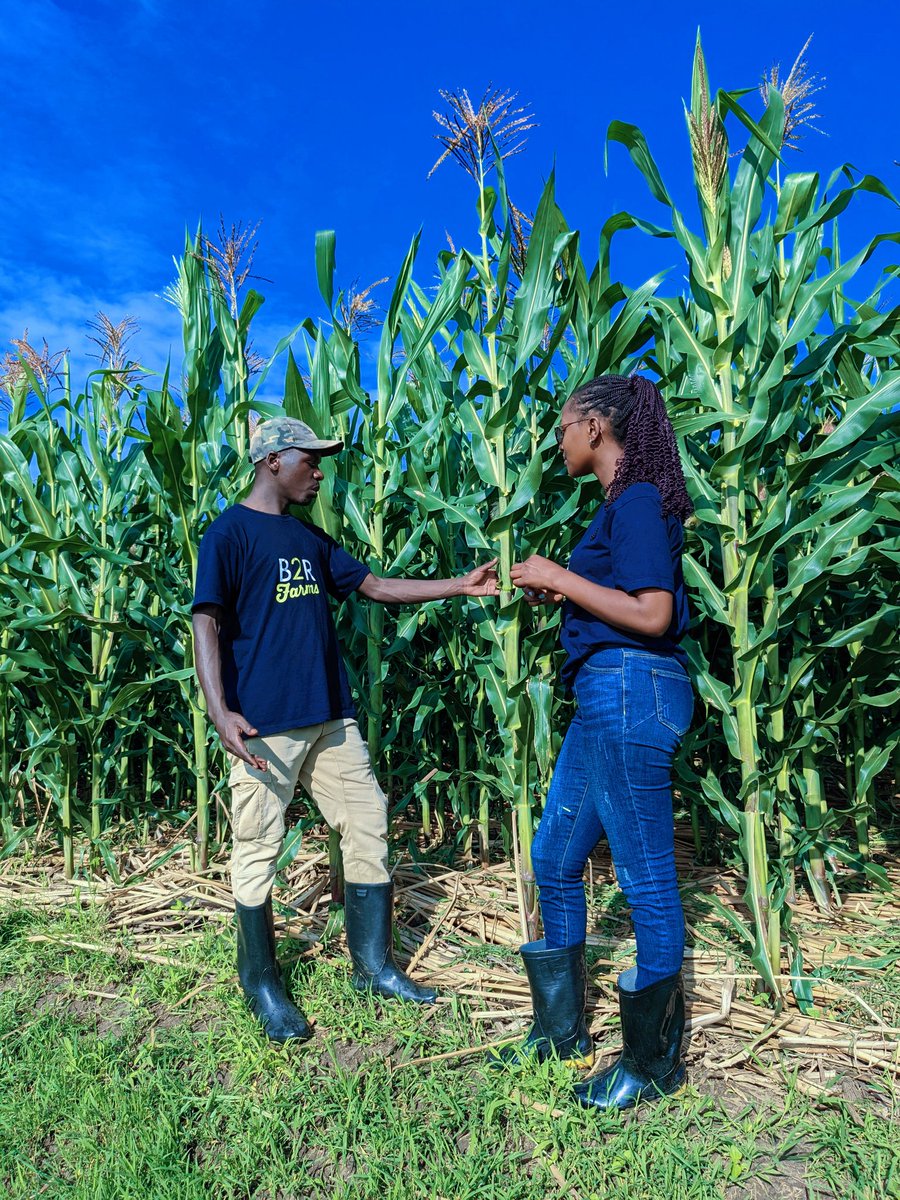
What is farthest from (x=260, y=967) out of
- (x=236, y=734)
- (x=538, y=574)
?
(x=538, y=574)

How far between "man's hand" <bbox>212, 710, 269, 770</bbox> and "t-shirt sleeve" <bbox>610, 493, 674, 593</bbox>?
125 centimetres

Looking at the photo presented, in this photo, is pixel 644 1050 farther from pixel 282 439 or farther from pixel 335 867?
pixel 282 439

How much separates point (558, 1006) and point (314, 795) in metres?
1.11

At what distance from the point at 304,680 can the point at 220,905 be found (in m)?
1.46

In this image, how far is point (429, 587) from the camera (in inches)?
121

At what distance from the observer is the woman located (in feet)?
7.19

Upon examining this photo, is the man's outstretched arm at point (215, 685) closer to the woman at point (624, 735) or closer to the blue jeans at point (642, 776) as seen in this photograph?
the woman at point (624, 735)

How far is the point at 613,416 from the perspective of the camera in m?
2.35

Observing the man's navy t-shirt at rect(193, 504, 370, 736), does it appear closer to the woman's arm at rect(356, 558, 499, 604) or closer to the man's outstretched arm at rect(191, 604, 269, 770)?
the man's outstretched arm at rect(191, 604, 269, 770)

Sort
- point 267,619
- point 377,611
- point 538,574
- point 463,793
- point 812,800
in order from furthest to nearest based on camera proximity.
Result: point 463,793 < point 377,611 < point 812,800 < point 267,619 < point 538,574

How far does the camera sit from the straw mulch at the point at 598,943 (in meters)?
2.48

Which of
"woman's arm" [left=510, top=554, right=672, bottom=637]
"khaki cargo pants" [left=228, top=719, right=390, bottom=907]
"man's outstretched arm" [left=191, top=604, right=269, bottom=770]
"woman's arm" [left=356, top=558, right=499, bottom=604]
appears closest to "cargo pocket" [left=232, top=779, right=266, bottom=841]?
"khaki cargo pants" [left=228, top=719, right=390, bottom=907]

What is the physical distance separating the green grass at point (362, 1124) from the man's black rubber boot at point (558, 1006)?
89 mm

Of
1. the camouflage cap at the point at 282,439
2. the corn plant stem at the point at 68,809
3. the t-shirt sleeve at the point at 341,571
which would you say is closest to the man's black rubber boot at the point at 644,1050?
the t-shirt sleeve at the point at 341,571
